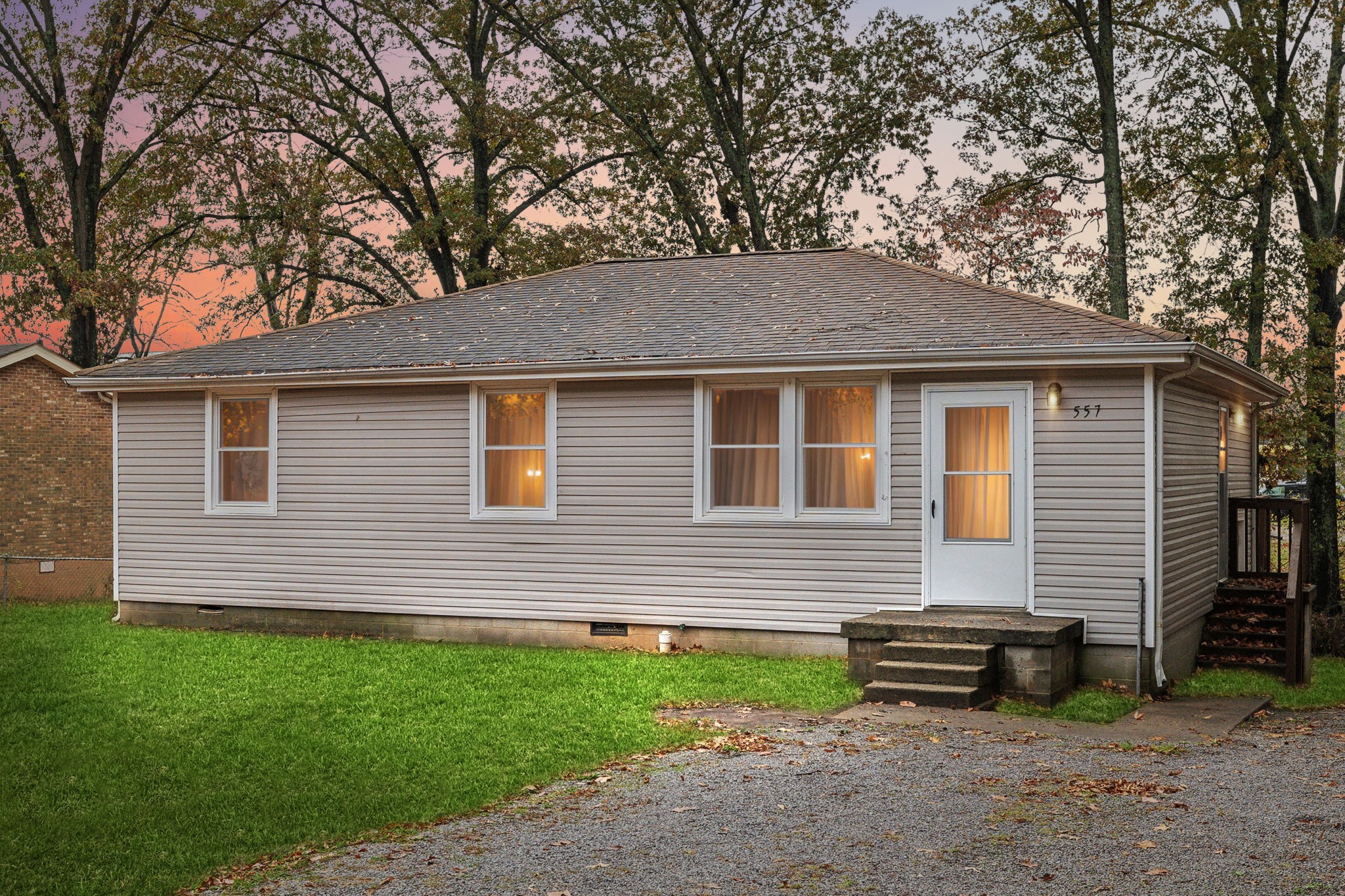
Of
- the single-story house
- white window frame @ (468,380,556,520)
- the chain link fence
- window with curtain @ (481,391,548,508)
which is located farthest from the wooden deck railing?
the chain link fence

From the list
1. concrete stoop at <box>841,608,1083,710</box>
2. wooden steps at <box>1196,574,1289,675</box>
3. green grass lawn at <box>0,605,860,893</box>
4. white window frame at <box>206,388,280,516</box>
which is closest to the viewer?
green grass lawn at <box>0,605,860,893</box>

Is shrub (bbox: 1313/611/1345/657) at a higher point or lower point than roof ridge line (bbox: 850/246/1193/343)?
lower

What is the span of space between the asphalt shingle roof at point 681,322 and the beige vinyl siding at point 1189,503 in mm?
1185

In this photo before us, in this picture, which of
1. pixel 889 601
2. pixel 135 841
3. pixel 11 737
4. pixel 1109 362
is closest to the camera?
pixel 135 841

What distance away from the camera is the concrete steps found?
9.87m

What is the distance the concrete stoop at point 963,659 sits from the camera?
1000 cm

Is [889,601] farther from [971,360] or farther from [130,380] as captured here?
[130,380]

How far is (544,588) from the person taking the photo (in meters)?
13.2

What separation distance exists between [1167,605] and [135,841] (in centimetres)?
891

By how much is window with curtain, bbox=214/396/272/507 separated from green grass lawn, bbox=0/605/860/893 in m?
1.81

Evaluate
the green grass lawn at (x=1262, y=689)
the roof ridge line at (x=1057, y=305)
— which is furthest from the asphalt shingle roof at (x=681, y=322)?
the green grass lawn at (x=1262, y=689)

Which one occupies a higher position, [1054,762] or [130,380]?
[130,380]

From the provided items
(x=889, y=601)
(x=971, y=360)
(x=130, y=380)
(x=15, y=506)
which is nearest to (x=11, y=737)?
(x=130, y=380)

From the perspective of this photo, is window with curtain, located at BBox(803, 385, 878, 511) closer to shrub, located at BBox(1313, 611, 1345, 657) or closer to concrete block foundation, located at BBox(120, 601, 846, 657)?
concrete block foundation, located at BBox(120, 601, 846, 657)
